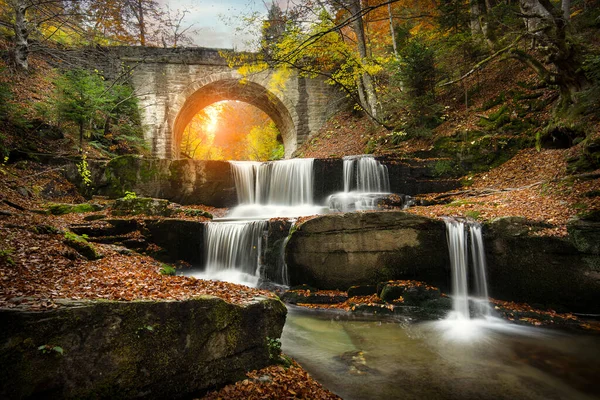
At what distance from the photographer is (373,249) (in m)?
6.61

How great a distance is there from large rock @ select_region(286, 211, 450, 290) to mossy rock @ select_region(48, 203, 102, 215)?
244 inches

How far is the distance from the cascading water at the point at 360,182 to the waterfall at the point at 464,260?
346 centimetres

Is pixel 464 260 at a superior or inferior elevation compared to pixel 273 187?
inferior

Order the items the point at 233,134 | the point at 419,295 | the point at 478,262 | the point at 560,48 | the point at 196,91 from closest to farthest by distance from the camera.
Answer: the point at 419,295 < the point at 478,262 < the point at 560,48 < the point at 196,91 < the point at 233,134

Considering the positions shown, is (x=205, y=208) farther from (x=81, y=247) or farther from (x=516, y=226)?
(x=516, y=226)

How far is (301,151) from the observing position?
17.8 metres

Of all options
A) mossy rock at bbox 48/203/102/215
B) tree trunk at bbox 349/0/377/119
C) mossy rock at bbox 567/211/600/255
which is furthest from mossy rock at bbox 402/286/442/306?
tree trunk at bbox 349/0/377/119

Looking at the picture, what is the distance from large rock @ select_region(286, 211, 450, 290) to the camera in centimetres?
654

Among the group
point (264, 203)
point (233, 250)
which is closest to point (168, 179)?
point (264, 203)

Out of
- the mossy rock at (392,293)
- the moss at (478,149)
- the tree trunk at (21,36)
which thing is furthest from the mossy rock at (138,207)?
the moss at (478,149)

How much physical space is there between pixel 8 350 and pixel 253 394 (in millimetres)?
1851

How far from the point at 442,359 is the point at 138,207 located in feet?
26.5

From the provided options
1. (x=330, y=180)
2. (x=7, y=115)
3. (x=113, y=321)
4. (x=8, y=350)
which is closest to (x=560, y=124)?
(x=330, y=180)

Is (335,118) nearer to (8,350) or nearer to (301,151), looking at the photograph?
(301,151)
